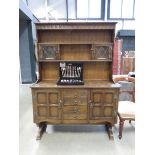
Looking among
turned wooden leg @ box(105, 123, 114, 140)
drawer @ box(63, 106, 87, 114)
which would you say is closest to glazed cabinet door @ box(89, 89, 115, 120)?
drawer @ box(63, 106, 87, 114)

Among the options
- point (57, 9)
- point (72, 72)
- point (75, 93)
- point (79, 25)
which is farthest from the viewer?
point (57, 9)

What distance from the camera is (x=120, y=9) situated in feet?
25.8

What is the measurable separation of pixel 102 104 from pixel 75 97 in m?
0.44

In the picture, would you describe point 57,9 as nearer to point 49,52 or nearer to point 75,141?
point 49,52

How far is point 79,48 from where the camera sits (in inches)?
113

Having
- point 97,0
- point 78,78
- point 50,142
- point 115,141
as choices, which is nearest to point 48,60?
point 78,78

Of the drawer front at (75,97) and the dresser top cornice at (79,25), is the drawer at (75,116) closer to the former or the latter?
the drawer front at (75,97)

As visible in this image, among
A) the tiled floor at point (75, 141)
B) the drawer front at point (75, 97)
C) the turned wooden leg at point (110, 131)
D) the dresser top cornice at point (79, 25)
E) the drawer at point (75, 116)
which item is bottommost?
the tiled floor at point (75, 141)

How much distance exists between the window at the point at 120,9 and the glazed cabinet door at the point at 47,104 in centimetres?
656

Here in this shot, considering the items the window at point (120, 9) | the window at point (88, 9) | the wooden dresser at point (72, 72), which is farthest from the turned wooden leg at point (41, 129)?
the window at point (120, 9)

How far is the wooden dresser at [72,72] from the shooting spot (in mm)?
2506

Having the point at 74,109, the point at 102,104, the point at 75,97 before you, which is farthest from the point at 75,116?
the point at 102,104
